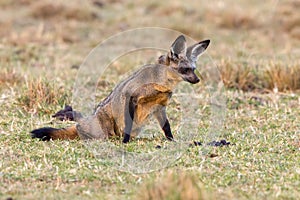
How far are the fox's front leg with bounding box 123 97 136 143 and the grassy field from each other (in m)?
0.10

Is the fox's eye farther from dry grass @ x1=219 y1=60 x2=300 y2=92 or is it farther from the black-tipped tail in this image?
dry grass @ x1=219 y1=60 x2=300 y2=92

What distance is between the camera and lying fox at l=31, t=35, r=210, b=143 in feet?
20.8

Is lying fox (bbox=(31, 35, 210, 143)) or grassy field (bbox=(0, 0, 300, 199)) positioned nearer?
grassy field (bbox=(0, 0, 300, 199))

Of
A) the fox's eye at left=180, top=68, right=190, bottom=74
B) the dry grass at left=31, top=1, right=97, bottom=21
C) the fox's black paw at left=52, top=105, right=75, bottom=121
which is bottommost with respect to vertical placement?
the fox's black paw at left=52, top=105, right=75, bottom=121

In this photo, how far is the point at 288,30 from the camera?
15.3 meters

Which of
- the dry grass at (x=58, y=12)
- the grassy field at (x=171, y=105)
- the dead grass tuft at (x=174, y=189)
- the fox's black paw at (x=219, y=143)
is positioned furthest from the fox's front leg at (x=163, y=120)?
the dry grass at (x=58, y=12)

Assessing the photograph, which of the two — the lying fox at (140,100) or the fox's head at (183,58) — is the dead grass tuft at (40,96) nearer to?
the lying fox at (140,100)

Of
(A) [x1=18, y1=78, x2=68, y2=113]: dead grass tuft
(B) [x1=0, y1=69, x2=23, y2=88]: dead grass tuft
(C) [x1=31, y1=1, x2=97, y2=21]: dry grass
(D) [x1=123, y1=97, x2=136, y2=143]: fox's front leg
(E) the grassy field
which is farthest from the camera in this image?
(C) [x1=31, y1=1, x2=97, y2=21]: dry grass

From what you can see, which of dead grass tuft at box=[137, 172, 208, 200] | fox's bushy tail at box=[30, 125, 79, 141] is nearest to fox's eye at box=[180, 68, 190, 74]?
fox's bushy tail at box=[30, 125, 79, 141]

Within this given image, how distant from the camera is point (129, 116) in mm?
6520

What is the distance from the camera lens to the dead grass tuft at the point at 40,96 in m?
8.13

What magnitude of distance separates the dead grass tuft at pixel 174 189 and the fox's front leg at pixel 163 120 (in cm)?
208

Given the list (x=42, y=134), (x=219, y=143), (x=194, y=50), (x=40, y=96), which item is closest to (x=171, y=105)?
(x=40, y=96)

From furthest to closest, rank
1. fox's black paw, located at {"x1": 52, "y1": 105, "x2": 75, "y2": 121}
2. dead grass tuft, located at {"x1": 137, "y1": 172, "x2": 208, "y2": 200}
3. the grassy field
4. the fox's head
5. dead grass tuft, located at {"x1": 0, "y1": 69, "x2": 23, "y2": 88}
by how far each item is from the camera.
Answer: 1. dead grass tuft, located at {"x1": 0, "y1": 69, "x2": 23, "y2": 88}
2. fox's black paw, located at {"x1": 52, "y1": 105, "x2": 75, "y2": 121}
3. the fox's head
4. the grassy field
5. dead grass tuft, located at {"x1": 137, "y1": 172, "x2": 208, "y2": 200}
